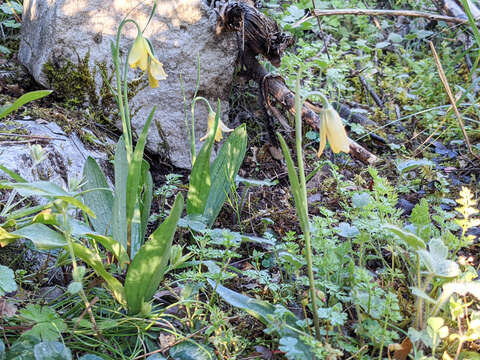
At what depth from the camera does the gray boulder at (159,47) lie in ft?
7.84

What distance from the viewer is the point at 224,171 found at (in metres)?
1.85

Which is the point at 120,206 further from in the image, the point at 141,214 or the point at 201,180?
the point at 201,180

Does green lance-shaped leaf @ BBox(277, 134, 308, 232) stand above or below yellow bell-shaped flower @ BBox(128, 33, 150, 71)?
below

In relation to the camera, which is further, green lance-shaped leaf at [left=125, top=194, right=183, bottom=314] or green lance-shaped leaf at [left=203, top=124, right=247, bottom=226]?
green lance-shaped leaf at [left=203, top=124, right=247, bottom=226]

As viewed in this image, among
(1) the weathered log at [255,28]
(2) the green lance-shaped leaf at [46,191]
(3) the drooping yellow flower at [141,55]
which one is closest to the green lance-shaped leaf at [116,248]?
(2) the green lance-shaped leaf at [46,191]

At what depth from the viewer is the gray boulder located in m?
2.39

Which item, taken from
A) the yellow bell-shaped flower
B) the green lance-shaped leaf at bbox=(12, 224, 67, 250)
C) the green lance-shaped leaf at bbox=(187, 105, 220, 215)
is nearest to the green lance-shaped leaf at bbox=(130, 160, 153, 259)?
the green lance-shaped leaf at bbox=(187, 105, 220, 215)

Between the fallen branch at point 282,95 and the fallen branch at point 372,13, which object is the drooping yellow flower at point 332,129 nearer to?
the fallen branch at point 282,95

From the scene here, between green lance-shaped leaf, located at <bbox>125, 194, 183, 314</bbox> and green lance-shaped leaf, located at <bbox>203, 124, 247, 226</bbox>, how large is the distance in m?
0.55

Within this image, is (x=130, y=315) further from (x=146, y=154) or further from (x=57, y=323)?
(x=146, y=154)

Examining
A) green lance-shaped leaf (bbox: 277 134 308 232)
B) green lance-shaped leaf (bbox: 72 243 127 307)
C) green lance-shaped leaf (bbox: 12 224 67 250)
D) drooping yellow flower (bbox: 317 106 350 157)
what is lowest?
green lance-shaped leaf (bbox: 72 243 127 307)

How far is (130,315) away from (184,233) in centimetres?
53

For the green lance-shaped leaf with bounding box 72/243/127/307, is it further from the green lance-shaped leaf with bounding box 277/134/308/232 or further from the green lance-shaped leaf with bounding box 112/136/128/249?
the green lance-shaped leaf with bounding box 277/134/308/232

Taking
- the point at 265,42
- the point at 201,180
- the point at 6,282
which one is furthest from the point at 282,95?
the point at 6,282
